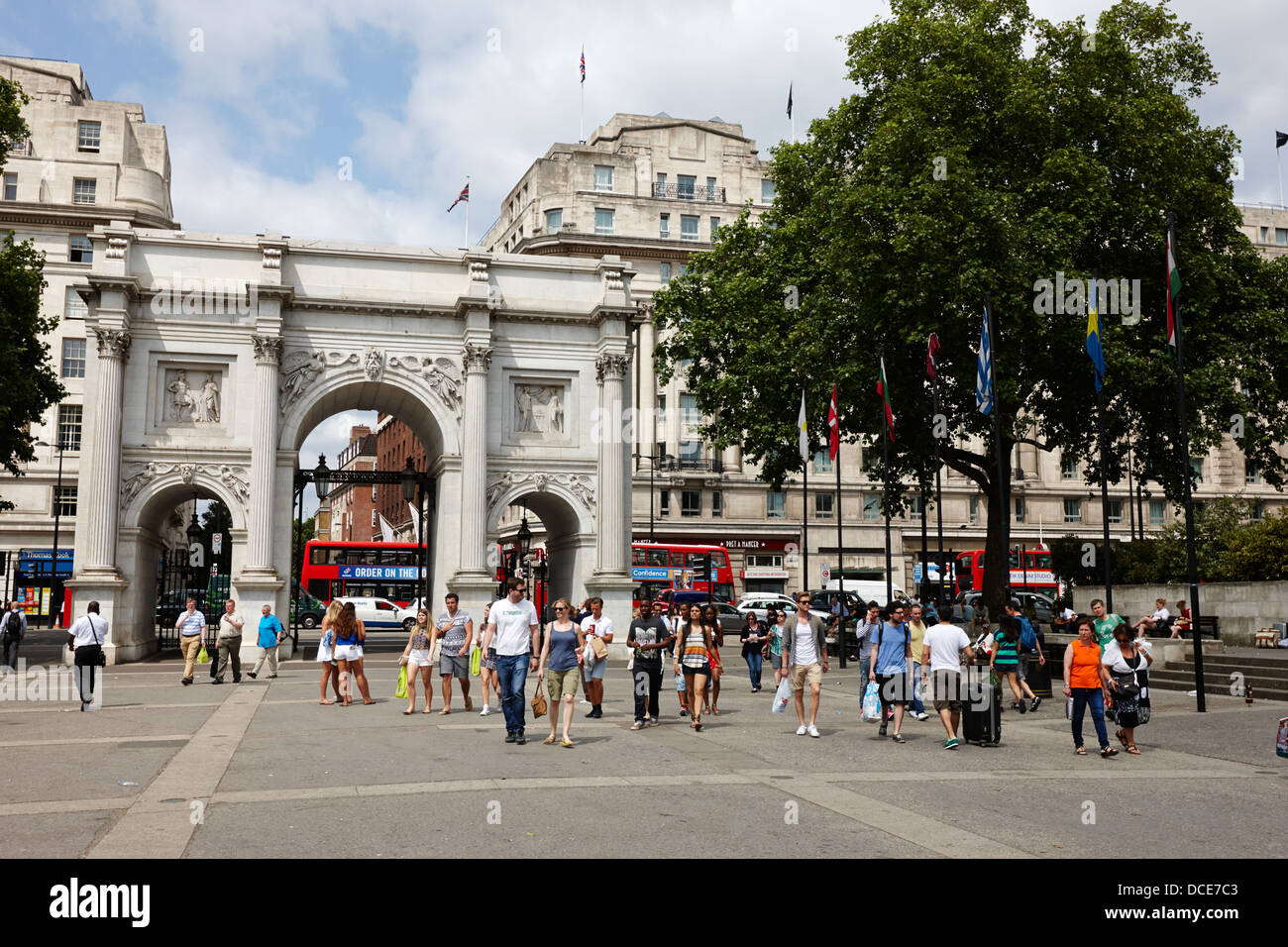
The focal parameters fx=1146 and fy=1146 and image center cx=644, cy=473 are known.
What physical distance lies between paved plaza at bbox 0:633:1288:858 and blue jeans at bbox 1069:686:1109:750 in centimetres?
36

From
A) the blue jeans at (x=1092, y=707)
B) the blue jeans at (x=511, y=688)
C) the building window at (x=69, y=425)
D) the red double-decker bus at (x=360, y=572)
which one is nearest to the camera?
the blue jeans at (x=1092, y=707)

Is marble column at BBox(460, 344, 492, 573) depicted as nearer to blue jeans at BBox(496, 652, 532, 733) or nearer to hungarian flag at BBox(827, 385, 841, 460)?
hungarian flag at BBox(827, 385, 841, 460)

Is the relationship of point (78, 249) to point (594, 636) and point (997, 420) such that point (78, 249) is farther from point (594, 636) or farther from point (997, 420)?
point (594, 636)

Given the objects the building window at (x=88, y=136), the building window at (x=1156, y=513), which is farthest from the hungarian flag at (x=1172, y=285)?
the building window at (x=88, y=136)

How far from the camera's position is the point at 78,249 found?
67.9 metres

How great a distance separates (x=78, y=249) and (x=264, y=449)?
41.7 m

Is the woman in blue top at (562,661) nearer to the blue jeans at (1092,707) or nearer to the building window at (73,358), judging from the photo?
the blue jeans at (1092,707)

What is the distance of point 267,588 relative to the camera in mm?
34031

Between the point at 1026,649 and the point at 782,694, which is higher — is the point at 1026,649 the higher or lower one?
the higher one

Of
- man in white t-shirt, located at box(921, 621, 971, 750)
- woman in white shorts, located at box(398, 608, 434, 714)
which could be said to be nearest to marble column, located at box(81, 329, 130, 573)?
woman in white shorts, located at box(398, 608, 434, 714)

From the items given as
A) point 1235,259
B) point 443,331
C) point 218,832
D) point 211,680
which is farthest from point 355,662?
point 1235,259

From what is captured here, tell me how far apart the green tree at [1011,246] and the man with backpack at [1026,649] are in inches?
367

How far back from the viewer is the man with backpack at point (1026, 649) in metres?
21.2

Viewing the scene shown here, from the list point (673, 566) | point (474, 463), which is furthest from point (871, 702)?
point (673, 566)
